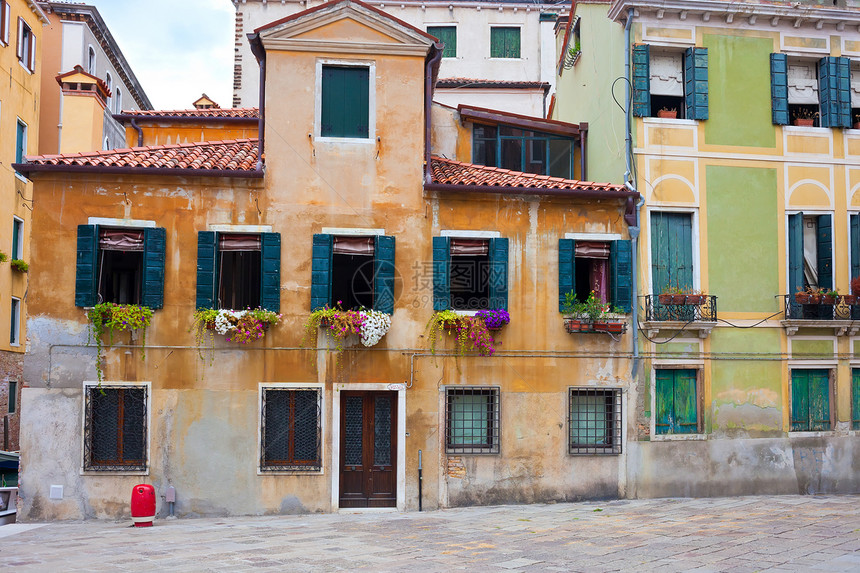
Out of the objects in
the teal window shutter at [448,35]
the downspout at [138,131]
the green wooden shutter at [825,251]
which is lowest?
the green wooden shutter at [825,251]

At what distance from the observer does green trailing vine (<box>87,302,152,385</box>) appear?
14898 mm

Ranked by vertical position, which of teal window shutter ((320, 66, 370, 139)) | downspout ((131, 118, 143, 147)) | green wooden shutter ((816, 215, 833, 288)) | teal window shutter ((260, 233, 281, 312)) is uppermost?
downspout ((131, 118, 143, 147))

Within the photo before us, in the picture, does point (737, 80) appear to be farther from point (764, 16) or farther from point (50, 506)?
point (50, 506)

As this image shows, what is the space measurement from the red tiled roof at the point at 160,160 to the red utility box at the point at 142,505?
5.72m

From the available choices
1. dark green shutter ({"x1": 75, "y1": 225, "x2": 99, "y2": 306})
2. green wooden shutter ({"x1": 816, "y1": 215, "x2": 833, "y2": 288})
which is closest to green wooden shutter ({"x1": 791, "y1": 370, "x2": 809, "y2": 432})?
green wooden shutter ({"x1": 816, "y1": 215, "x2": 833, "y2": 288})

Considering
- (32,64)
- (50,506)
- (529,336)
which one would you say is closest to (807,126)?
(529,336)

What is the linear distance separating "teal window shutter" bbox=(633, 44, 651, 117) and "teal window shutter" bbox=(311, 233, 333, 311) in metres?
6.93

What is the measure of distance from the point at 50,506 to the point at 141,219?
5.39 m

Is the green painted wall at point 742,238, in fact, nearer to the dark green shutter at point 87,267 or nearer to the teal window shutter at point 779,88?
the teal window shutter at point 779,88

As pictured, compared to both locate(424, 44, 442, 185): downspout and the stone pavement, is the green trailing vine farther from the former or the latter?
locate(424, 44, 442, 185): downspout

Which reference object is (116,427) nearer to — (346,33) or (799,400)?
(346,33)

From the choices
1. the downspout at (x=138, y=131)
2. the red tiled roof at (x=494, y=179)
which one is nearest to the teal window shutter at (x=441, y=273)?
the red tiled roof at (x=494, y=179)

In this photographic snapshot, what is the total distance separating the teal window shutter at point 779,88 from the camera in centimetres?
1720

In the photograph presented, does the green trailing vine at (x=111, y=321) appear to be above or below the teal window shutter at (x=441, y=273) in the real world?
below
